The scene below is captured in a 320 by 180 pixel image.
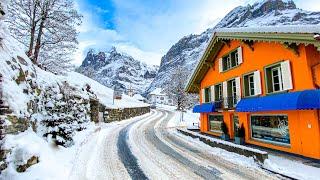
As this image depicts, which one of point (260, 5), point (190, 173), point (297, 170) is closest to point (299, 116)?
point (297, 170)

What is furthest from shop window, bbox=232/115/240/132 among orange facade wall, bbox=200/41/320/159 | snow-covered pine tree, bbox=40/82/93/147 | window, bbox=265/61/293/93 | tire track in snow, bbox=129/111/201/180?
snow-covered pine tree, bbox=40/82/93/147

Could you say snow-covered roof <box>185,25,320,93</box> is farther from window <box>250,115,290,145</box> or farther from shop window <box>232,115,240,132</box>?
shop window <box>232,115,240,132</box>

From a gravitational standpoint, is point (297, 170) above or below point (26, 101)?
below

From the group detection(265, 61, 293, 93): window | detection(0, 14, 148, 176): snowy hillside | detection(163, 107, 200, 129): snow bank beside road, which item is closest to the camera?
detection(0, 14, 148, 176): snowy hillside

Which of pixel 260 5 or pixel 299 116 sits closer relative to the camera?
pixel 299 116

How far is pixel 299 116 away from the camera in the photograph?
14320 mm

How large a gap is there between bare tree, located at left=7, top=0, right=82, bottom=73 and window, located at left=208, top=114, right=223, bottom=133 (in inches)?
617

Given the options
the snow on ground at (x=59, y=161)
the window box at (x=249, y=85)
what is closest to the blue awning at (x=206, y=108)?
the window box at (x=249, y=85)

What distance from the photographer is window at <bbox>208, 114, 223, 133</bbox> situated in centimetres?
2478

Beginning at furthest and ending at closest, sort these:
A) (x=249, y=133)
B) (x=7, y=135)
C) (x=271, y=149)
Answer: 1. (x=249, y=133)
2. (x=271, y=149)
3. (x=7, y=135)

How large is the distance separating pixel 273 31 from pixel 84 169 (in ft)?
41.9

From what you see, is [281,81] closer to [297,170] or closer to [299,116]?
[299,116]

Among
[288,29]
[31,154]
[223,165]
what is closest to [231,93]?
[288,29]

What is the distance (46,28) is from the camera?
23453 millimetres
